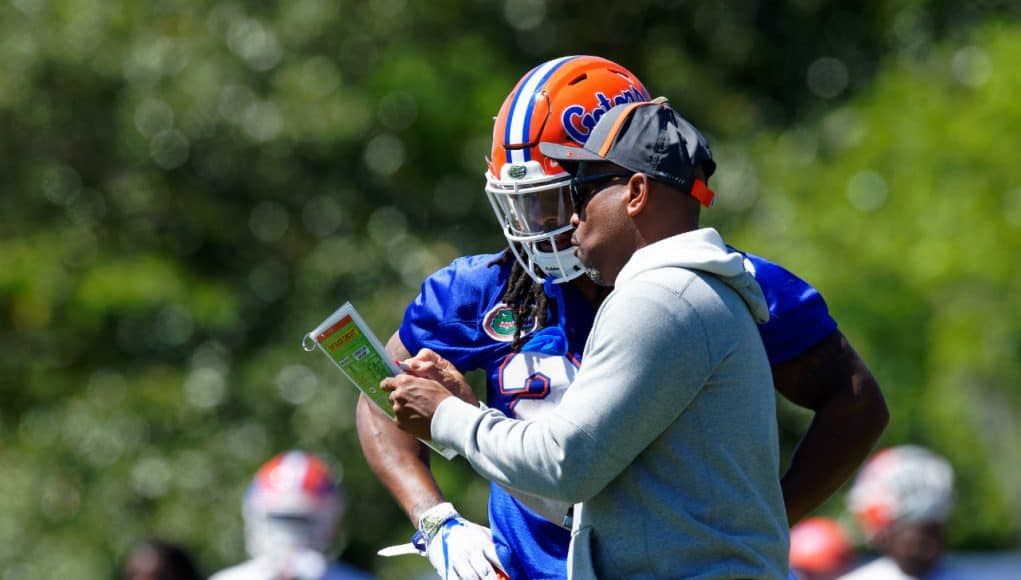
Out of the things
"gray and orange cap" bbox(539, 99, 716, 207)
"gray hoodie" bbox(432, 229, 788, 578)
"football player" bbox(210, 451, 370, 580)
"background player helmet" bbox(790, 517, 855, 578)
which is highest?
"gray and orange cap" bbox(539, 99, 716, 207)

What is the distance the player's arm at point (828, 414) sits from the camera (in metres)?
4.08

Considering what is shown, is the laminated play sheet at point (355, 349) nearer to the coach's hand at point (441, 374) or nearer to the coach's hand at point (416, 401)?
the coach's hand at point (441, 374)

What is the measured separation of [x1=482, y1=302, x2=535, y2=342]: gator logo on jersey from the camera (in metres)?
4.10

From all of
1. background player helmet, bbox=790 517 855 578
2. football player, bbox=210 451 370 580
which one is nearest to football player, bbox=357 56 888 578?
football player, bbox=210 451 370 580

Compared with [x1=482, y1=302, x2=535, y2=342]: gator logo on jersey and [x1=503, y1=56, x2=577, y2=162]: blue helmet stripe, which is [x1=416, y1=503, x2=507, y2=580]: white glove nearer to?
[x1=482, y1=302, x2=535, y2=342]: gator logo on jersey

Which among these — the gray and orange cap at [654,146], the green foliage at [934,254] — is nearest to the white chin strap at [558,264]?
the gray and orange cap at [654,146]

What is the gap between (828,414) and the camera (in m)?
4.11

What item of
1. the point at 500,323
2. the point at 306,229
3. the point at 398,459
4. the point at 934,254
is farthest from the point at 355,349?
the point at 306,229

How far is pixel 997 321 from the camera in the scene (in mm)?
11820

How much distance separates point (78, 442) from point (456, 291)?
30.5 feet

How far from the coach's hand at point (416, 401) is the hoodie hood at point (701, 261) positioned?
1.55 feet

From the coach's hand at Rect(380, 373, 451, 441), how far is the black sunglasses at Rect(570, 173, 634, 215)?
499mm

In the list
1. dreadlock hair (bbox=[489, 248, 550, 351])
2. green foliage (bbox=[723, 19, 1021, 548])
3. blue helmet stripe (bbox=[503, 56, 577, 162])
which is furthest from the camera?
green foliage (bbox=[723, 19, 1021, 548])

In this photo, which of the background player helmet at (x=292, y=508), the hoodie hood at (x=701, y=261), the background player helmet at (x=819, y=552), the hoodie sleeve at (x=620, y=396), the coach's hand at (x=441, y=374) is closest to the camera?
the hoodie sleeve at (x=620, y=396)
